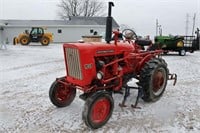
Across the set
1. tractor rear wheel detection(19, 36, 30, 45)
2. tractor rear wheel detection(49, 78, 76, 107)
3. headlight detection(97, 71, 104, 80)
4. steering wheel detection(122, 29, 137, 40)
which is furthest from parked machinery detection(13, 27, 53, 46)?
headlight detection(97, 71, 104, 80)

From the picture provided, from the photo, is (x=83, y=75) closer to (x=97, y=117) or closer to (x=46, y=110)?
(x=97, y=117)

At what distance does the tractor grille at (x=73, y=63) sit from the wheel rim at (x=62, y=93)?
1.96 ft

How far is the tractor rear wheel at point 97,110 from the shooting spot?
12.6 feet

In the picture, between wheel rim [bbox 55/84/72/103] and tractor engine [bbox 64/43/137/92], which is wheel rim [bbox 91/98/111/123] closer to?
tractor engine [bbox 64/43/137/92]

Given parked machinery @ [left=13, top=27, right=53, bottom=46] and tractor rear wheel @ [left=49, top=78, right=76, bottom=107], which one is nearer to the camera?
tractor rear wheel @ [left=49, top=78, right=76, bottom=107]

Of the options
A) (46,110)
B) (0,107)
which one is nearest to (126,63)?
(46,110)

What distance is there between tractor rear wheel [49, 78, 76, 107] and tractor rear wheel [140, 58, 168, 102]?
1371 mm

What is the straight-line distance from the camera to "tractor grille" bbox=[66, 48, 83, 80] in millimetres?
4145

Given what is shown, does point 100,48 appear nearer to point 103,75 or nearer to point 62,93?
point 103,75

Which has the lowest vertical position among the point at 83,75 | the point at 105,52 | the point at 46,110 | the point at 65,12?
the point at 46,110

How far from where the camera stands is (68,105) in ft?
16.5

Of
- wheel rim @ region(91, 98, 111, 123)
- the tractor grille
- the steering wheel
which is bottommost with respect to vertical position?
wheel rim @ region(91, 98, 111, 123)

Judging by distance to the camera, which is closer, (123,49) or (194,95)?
(123,49)

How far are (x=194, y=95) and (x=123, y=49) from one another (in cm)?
216
